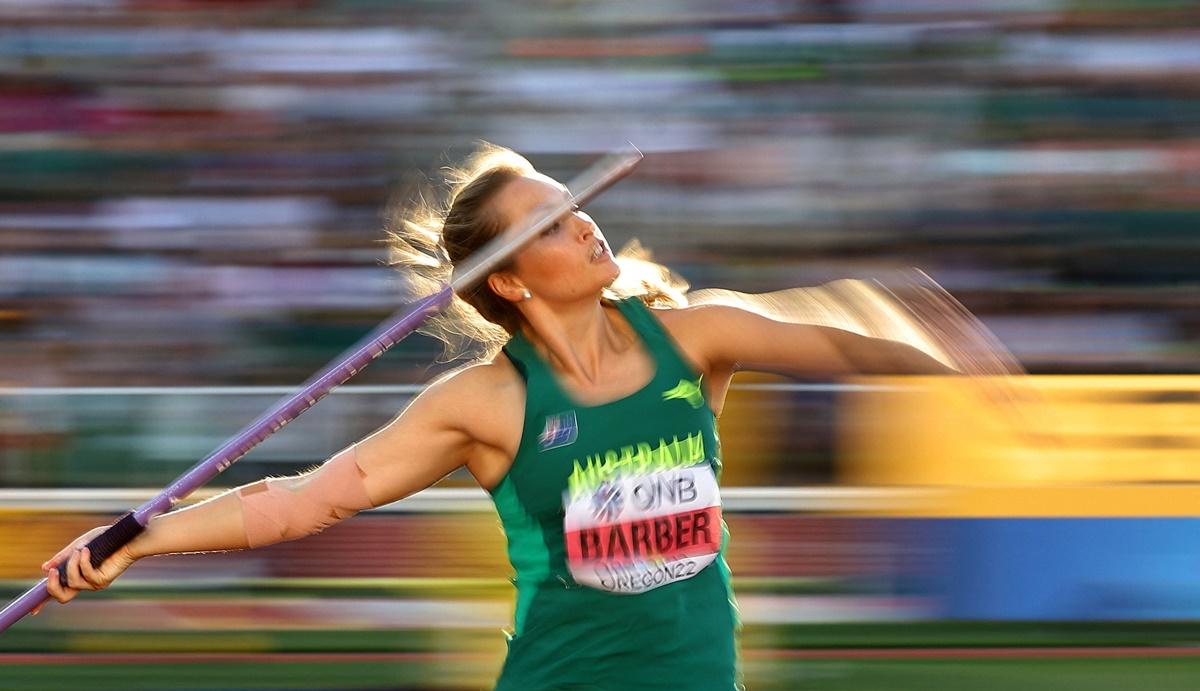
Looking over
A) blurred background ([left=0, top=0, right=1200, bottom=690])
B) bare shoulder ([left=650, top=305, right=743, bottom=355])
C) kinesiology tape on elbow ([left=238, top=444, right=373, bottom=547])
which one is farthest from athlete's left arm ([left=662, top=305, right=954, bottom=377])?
blurred background ([left=0, top=0, right=1200, bottom=690])

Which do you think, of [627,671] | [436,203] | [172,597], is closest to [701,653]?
[627,671]

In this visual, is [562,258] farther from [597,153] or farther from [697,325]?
[597,153]

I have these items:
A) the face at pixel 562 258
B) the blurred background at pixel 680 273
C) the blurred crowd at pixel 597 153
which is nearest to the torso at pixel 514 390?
the face at pixel 562 258

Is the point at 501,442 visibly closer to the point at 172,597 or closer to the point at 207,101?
the point at 172,597

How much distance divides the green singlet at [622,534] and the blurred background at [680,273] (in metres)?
2.45

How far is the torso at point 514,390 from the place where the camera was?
8.36 ft

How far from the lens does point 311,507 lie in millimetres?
2631

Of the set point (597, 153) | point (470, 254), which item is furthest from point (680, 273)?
point (470, 254)

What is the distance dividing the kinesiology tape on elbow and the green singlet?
0.23m

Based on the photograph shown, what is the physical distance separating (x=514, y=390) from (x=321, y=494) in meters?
0.35

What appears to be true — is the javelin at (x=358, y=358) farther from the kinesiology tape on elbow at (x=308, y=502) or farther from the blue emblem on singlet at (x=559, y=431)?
the blue emblem on singlet at (x=559, y=431)

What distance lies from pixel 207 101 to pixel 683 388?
3.88 meters

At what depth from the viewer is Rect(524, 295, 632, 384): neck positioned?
260 centimetres

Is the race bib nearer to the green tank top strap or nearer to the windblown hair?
the green tank top strap
